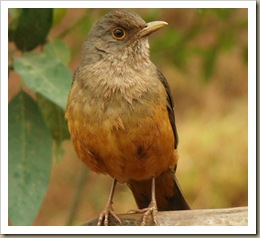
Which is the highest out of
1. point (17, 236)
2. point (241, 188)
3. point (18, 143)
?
point (18, 143)

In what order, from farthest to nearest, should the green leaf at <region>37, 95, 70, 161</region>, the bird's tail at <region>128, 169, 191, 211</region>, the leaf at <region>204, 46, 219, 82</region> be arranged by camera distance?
the leaf at <region>204, 46, 219, 82</region> → the bird's tail at <region>128, 169, 191, 211</region> → the green leaf at <region>37, 95, 70, 161</region>

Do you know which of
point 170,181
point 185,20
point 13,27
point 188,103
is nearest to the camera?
point 13,27

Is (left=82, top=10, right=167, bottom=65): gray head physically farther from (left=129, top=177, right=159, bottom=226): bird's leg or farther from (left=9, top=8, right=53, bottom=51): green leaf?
(left=129, top=177, right=159, bottom=226): bird's leg

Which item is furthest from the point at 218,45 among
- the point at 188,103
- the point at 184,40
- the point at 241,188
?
the point at 188,103

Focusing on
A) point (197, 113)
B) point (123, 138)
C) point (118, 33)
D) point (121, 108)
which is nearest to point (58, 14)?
point (118, 33)

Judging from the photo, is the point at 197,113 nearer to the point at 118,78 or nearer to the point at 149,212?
the point at 149,212

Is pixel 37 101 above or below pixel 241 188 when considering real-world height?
above

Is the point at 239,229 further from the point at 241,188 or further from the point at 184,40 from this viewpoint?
the point at 241,188

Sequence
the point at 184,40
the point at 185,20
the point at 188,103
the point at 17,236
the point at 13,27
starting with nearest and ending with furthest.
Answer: the point at 17,236
the point at 13,27
the point at 184,40
the point at 185,20
the point at 188,103

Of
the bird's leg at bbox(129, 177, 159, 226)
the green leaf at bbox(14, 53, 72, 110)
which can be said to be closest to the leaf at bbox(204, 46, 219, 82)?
the bird's leg at bbox(129, 177, 159, 226)
